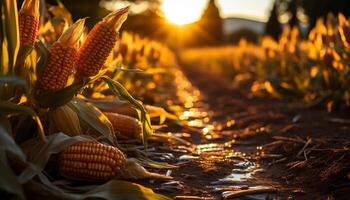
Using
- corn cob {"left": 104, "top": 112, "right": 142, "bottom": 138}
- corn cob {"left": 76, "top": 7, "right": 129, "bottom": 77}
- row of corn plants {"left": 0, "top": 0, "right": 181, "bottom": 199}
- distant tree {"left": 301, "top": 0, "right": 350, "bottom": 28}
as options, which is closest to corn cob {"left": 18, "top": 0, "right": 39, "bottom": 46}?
row of corn plants {"left": 0, "top": 0, "right": 181, "bottom": 199}

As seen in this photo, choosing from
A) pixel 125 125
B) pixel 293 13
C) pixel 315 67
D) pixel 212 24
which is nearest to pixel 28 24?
pixel 125 125

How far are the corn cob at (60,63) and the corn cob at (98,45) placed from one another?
0.13 metres

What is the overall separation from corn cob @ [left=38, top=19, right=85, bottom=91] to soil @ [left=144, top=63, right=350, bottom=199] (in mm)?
832

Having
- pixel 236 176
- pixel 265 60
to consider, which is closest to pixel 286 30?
pixel 265 60

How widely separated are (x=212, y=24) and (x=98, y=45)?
195 feet

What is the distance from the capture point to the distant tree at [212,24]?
202 feet

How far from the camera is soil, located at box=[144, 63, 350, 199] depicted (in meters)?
3.10

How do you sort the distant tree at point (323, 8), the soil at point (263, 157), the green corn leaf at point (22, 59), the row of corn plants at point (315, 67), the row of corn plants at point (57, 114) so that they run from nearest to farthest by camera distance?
the row of corn plants at point (57, 114) → the green corn leaf at point (22, 59) → the soil at point (263, 157) → the row of corn plants at point (315, 67) → the distant tree at point (323, 8)

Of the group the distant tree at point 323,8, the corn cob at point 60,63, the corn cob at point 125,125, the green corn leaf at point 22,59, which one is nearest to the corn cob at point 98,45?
the corn cob at point 60,63

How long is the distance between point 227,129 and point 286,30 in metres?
5.04

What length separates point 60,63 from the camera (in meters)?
2.99

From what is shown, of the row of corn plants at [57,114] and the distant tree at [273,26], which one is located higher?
the distant tree at [273,26]

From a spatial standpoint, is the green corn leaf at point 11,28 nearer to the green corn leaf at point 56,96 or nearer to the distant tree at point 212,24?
the green corn leaf at point 56,96

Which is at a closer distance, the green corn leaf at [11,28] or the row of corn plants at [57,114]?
the row of corn plants at [57,114]
